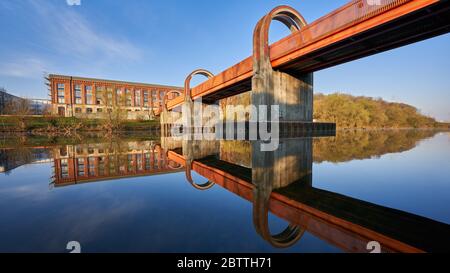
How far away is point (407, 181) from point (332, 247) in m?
2.89

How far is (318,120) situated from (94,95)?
5687cm

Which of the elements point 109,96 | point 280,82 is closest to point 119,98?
point 109,96

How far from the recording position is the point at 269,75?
13.4 metres

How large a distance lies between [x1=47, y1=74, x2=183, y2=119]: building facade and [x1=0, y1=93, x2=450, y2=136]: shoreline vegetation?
1260 centimetres

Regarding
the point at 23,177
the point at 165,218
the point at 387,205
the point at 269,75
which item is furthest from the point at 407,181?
the point at 269,75

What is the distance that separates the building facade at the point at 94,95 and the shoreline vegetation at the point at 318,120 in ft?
41.3

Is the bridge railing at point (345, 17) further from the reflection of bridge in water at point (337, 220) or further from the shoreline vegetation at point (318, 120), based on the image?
the shoreline vegetation at point (318, 120)

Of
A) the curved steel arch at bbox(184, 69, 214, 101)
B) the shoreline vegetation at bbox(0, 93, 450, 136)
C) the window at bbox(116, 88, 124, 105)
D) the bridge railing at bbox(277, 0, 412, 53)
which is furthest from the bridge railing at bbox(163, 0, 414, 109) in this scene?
the window at bbox(116, 88, 124, 105)

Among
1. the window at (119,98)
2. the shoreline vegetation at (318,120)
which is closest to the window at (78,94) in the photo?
the window at (119,98)

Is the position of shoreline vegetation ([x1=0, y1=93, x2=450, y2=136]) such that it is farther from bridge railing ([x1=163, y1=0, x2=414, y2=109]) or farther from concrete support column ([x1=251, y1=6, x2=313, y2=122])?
bridge railing ([x1=163, y1=0, x2=414, y2=109])

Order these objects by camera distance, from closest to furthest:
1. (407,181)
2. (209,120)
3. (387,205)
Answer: (387,205)
(407,181)
(209,120)

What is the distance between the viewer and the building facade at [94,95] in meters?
46.6
